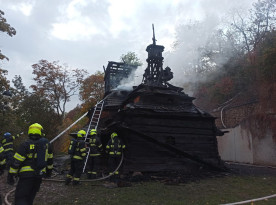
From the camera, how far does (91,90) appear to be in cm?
3497

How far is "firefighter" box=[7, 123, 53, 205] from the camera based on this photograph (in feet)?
16.3

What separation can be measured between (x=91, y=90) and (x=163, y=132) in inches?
968

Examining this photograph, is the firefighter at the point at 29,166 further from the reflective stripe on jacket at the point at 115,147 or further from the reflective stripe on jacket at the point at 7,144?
the reflective stripe on jacket at the point at 7,144

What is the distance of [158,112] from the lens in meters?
12.0

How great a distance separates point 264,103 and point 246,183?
849 cm

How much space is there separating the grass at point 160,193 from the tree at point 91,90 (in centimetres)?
2564

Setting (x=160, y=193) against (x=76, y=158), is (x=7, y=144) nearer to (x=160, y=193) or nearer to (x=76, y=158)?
(x=76, y=158)

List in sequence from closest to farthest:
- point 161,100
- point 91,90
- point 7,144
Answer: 1. point 7,144
2. point 161,100
3. point 91,90

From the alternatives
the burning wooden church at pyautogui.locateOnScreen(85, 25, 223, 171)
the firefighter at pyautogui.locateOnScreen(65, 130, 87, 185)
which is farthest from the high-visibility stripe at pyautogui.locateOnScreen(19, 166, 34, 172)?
the burning wooden church at pyautogui.locateOnScreen(85, 25, 223, 171)

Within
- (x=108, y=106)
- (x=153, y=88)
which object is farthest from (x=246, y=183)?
(x=108, y=106)

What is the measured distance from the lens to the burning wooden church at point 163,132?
1132 cm

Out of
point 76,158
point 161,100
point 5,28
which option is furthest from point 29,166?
point 5,28

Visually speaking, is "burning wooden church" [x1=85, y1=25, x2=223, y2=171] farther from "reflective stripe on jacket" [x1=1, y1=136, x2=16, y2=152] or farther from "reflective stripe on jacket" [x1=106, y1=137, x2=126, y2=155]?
"reflective stripe on jacket" [x1=1, y1=136, x2=16, y2=152]

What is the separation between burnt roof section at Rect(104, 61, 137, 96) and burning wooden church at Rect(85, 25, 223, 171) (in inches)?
454
